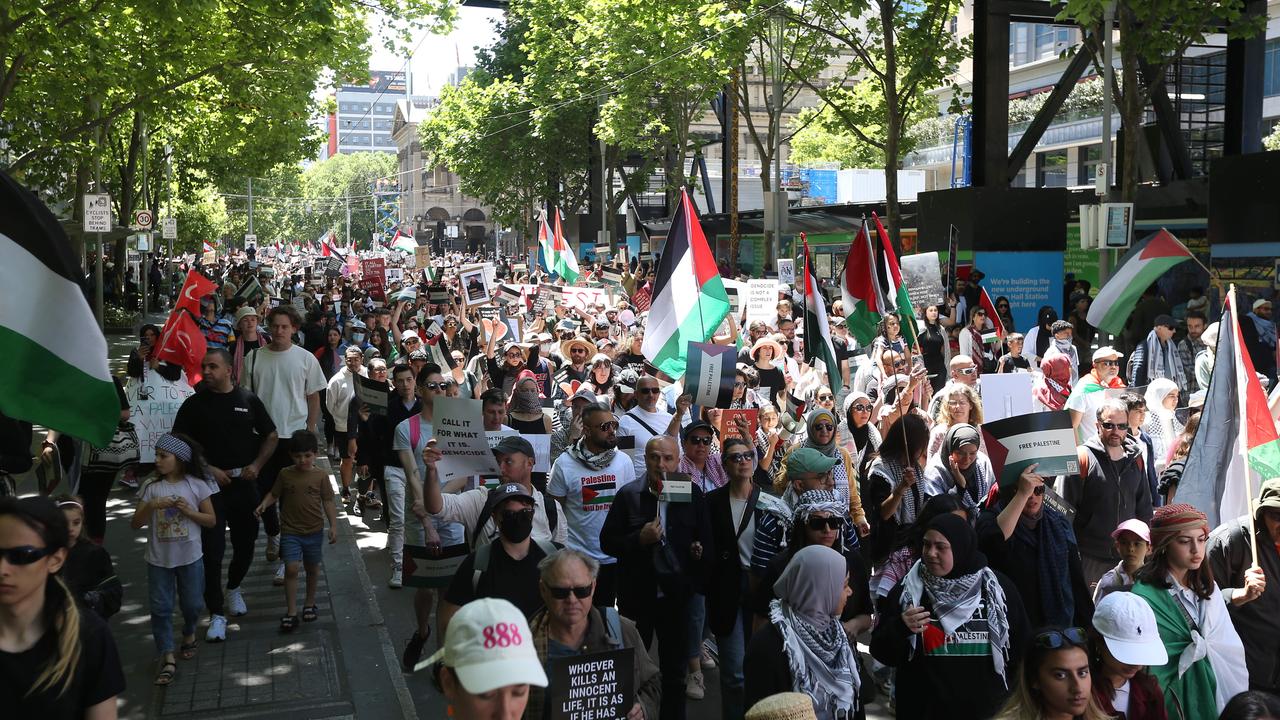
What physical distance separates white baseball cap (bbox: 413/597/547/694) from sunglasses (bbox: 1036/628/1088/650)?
67.5 inches

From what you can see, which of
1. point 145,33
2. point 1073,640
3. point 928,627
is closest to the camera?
point 1073,640

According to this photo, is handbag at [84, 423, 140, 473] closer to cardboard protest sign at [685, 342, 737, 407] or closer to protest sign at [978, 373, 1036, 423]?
cardboard protest sign at [685, 342, 737, 407]

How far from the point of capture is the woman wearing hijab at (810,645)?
4730mm

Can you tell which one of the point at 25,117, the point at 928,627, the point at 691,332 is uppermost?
the point at 25,117

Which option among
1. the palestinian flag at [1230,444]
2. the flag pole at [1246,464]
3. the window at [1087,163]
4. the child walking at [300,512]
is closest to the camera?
the flag pole at [1246,464]

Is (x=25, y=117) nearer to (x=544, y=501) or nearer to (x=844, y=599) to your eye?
(x=544, y=501)

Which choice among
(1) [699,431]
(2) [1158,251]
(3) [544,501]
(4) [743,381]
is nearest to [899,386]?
(4) [743,381]

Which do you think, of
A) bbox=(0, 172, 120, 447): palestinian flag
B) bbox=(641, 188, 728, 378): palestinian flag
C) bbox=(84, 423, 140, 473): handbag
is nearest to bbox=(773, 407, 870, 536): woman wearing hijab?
bbox=(641, 188, 728, 378): palestinian flag

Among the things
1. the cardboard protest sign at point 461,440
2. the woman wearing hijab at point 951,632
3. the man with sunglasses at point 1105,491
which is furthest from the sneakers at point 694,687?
the woman wearing hijab at point 951,632

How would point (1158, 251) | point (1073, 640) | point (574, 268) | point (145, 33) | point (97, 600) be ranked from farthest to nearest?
point (574, 268) → point (145, 33) → point (1158, 251) → point (97, 600) → point (1073, 640)

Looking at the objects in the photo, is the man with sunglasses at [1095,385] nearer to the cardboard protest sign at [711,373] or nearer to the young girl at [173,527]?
the cardboard protest sign at [711,373]

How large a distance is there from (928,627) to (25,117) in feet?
77.5

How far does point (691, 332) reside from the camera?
1001cm

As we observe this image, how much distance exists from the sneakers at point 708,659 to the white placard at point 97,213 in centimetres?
1763
